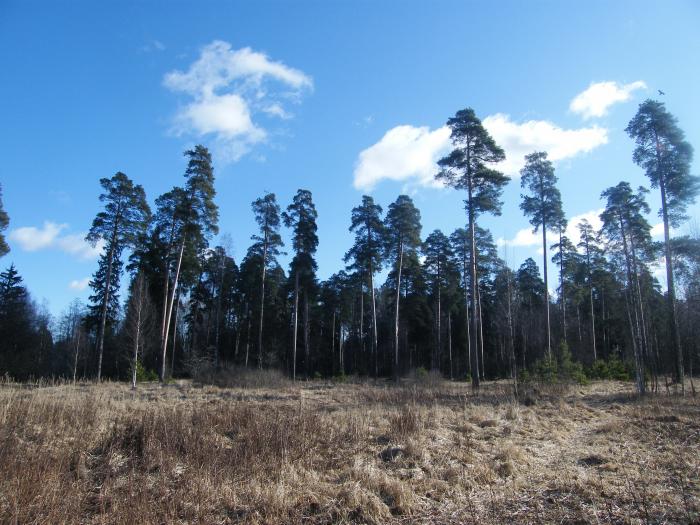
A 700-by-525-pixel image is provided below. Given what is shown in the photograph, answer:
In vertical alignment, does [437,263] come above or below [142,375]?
above

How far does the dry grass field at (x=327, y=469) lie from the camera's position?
4.79 meters

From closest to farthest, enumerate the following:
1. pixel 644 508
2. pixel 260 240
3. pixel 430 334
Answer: pixel 644 508
pixel 260 240
pixel 430 334

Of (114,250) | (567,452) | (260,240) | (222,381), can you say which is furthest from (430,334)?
(567,452)

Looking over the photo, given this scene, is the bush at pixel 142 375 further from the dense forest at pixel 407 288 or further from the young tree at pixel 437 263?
the young tree at pixel 437 263

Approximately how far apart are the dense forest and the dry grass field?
10.9 metres

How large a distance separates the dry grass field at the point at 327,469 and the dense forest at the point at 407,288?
10.9 m

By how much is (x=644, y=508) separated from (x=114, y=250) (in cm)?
2912

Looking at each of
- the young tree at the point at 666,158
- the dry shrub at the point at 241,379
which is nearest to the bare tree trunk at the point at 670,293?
the young tree at the point at 666,158

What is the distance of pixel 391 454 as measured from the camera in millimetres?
7113

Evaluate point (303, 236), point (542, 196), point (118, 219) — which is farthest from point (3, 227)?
point (542, 196)

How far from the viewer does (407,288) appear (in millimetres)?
43688

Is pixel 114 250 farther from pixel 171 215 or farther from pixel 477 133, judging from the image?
pixel 477 133

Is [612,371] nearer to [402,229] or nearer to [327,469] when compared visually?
[402,229]

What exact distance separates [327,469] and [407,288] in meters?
37.7
